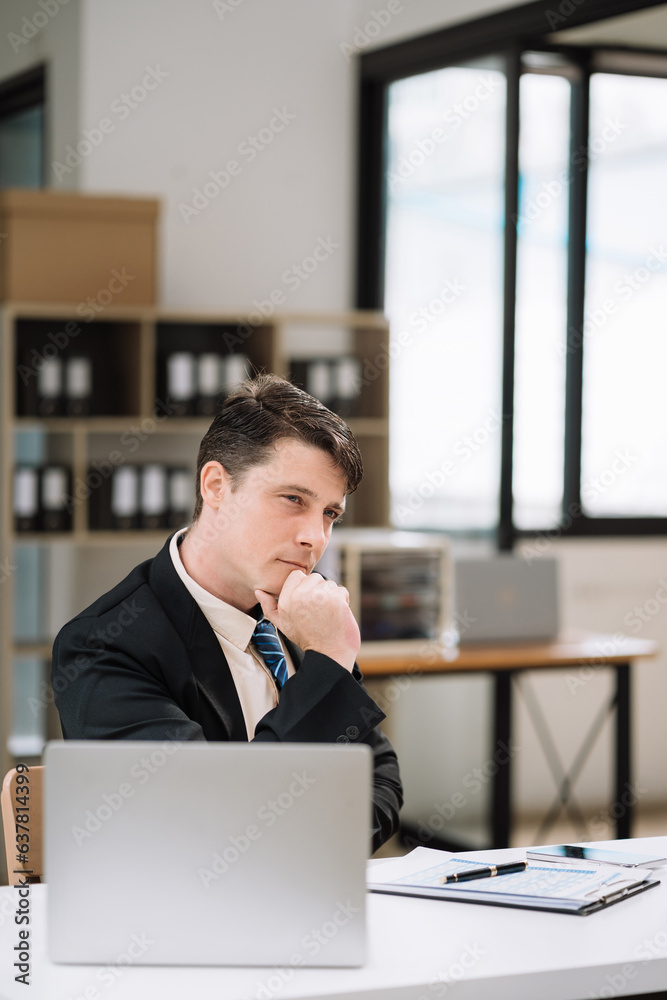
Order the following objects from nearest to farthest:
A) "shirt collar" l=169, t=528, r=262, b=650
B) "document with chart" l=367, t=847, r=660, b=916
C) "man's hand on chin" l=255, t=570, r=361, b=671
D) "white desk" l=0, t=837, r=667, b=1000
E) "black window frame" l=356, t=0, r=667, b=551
A: "white desk" l=0, t=837, r=667, b=1000, "document with chart" l=367, t=847, r=660, b=916, "man's hand on chin" l=255, t=570, r=361, b=671, "shirt collar" l=169, t=528, r=262, b=650, "black window frame" l=356, t=0, r=667, b=551

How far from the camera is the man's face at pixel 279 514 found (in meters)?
1.77

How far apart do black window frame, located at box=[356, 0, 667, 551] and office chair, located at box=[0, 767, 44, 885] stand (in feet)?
9.47

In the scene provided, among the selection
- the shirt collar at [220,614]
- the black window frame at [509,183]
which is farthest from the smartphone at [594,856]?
the black window frame at [509,183]

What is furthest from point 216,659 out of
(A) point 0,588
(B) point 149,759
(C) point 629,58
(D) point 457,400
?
(C) point 629,58

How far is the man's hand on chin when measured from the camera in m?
1.70

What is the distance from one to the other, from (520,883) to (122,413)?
282cm

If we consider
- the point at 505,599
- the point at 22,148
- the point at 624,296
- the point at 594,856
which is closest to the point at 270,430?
the point at 594,856

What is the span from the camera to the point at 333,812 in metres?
1.22

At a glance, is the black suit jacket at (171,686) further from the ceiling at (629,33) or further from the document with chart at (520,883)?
the ceiling at (629,33)

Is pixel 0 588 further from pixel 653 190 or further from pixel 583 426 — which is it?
pixel 653 190

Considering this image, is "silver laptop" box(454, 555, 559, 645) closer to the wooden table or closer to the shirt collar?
the wooden table

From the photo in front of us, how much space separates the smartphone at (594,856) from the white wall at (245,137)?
10.2ft

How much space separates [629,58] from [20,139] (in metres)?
2.30

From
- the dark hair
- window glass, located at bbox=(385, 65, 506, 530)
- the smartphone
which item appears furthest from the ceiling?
the smartphone
